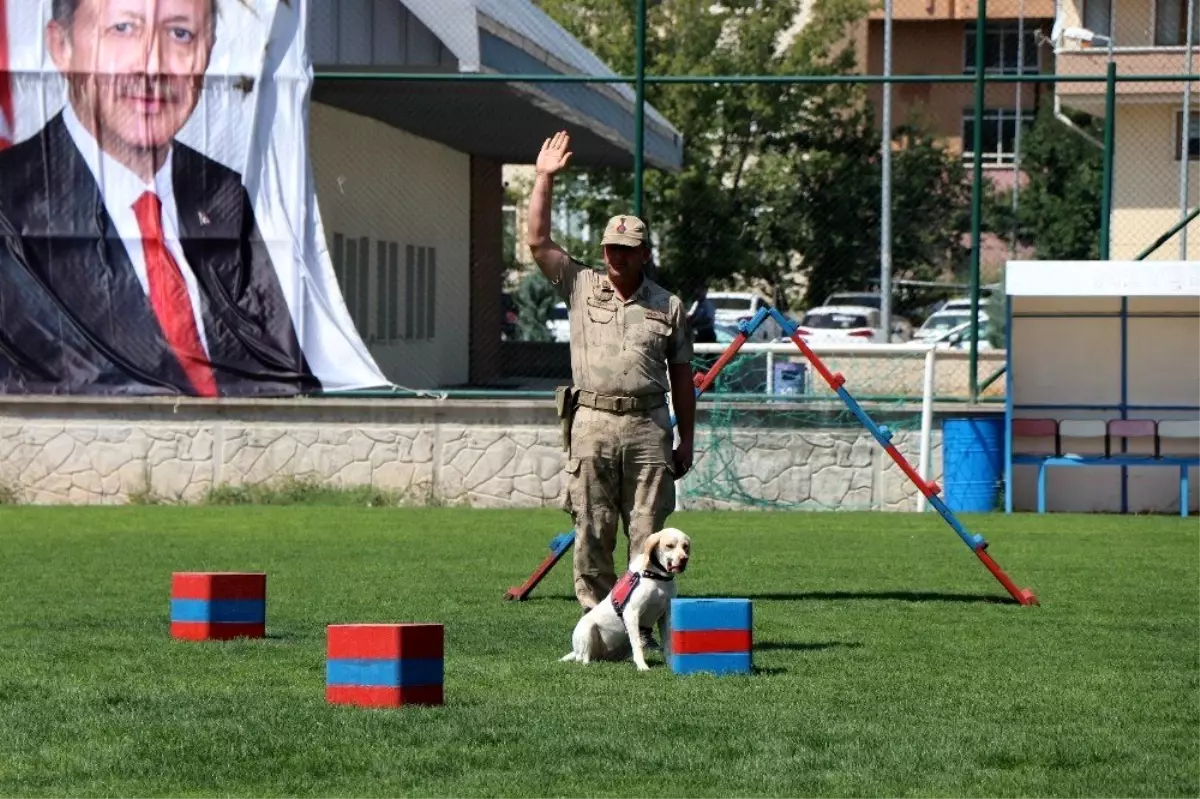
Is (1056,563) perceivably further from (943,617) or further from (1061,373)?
(1061,373)

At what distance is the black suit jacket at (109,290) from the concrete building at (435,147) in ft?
6.81

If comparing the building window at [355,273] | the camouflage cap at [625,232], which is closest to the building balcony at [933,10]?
the building window at [355,273]

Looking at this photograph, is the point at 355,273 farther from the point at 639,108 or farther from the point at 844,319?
the point at 844,319

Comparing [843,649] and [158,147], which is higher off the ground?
[158,147]

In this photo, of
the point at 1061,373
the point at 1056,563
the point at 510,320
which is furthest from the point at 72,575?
the point at 510,320

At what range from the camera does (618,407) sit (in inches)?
430

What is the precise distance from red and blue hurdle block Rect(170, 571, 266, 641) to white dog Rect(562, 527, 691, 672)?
1.81 meters

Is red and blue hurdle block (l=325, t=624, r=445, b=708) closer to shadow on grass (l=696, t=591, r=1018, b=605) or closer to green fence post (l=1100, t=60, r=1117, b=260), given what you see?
shadow on grass (l=696, t=591, r=1018, b=605)

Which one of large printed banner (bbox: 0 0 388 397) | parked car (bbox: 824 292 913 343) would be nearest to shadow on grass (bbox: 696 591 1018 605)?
large printed banner (bbox: 0 0 388 397)

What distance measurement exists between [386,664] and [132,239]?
13989 mm

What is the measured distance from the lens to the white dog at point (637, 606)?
9891 millimetres

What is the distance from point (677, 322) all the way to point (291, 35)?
12.0 meters

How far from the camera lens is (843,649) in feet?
36.3

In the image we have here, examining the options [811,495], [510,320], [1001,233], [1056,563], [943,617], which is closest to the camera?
[943,617]
